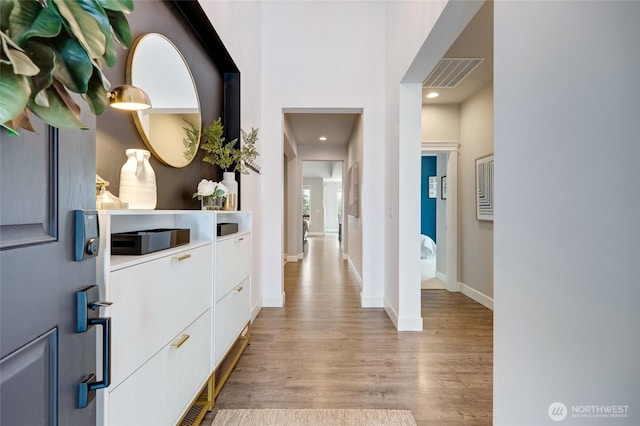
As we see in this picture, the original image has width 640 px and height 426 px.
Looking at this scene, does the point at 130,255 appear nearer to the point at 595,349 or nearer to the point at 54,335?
the point at 54,335

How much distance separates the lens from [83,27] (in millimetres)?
442

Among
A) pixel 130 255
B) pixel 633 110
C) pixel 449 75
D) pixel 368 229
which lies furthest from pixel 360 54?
pixel 130 255

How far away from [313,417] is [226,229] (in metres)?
1.20

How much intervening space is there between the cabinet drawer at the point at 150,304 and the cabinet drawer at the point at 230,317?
29 centimetres

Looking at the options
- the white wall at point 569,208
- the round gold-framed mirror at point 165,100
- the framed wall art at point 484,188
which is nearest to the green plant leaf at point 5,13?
the round gold-framed mirror at point 165,100

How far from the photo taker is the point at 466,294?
13.4 ft

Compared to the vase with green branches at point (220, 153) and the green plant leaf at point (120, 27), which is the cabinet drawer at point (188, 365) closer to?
the vase with green branches at point (220, 153)

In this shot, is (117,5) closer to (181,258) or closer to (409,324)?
→ (181,258)

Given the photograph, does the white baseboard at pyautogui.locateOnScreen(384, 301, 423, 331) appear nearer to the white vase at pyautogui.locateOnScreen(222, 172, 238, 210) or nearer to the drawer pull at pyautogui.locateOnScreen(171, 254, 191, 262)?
the white vase at pyautogui.locateOnScreen(222, 172, 238, 210)

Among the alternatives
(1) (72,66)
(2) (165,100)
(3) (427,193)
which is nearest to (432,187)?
(3) (427,193)

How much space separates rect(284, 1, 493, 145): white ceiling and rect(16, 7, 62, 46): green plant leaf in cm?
270

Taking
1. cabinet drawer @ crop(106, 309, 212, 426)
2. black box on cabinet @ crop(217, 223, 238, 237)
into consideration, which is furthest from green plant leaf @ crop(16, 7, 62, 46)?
black box on cabinet @ crop(217, 223, 238, 237)

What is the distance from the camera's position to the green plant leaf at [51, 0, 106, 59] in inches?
16.8

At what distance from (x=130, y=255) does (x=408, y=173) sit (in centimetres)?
241
